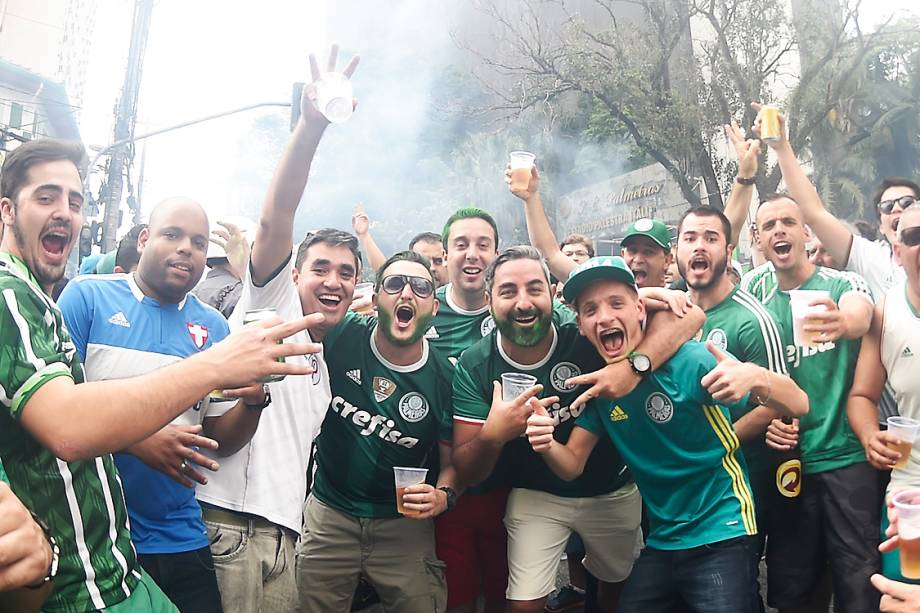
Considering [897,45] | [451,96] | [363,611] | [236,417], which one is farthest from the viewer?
[451,96]

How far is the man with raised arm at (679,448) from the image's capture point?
8.91ft

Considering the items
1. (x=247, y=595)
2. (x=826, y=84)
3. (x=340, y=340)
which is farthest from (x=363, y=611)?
(x=826, y=84)

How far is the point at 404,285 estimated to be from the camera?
329 cm

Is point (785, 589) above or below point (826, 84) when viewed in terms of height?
below

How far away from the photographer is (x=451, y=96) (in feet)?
111

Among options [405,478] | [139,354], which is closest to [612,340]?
[405,478]

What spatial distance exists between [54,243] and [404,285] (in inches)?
60.4

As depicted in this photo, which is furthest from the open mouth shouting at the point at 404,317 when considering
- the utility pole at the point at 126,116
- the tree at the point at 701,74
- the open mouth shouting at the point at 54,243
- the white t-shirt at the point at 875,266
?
the tree at the point at 701,74

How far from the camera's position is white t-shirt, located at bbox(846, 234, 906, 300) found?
3.79 meters

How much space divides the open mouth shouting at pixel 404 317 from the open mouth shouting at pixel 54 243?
1.48m

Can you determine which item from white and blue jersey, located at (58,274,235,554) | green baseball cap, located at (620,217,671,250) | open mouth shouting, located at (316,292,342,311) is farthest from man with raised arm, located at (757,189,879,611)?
white and blue jersey, located at (58,274,235,554)

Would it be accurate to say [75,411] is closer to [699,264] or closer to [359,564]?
[359,564]

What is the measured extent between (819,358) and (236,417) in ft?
9.63

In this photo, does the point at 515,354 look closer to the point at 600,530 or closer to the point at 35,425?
the point at 600,530
